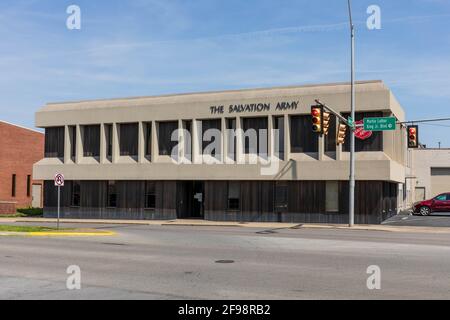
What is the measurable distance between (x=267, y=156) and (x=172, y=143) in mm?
7134

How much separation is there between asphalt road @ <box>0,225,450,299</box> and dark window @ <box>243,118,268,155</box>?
14.2 meters

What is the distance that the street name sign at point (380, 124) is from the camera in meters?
27.8

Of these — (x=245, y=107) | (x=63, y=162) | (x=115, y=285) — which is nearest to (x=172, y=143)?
(x=245, y=107)

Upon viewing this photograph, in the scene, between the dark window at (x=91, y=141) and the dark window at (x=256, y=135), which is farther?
the dark window at (x=91, y=141)

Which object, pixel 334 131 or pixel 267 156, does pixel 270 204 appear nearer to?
pixel 267 156

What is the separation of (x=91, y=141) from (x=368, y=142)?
65.4ft

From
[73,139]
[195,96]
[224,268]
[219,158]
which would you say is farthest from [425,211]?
[224,268]

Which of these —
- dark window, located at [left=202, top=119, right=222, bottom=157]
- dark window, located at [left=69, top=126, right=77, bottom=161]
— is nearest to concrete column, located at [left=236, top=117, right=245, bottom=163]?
dark window, located at [left=202, top=119, right=222, bottom=157]

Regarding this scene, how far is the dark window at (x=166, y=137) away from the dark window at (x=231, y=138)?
3.98m

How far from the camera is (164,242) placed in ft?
68.3

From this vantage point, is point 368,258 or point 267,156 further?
point 267,156

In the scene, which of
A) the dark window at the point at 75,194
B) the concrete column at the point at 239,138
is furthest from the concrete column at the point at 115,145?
the concrete column at the point at 239,138

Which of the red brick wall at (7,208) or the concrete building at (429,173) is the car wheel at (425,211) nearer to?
the concrete building at (429,173)

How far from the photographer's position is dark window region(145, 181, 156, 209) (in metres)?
38.5
